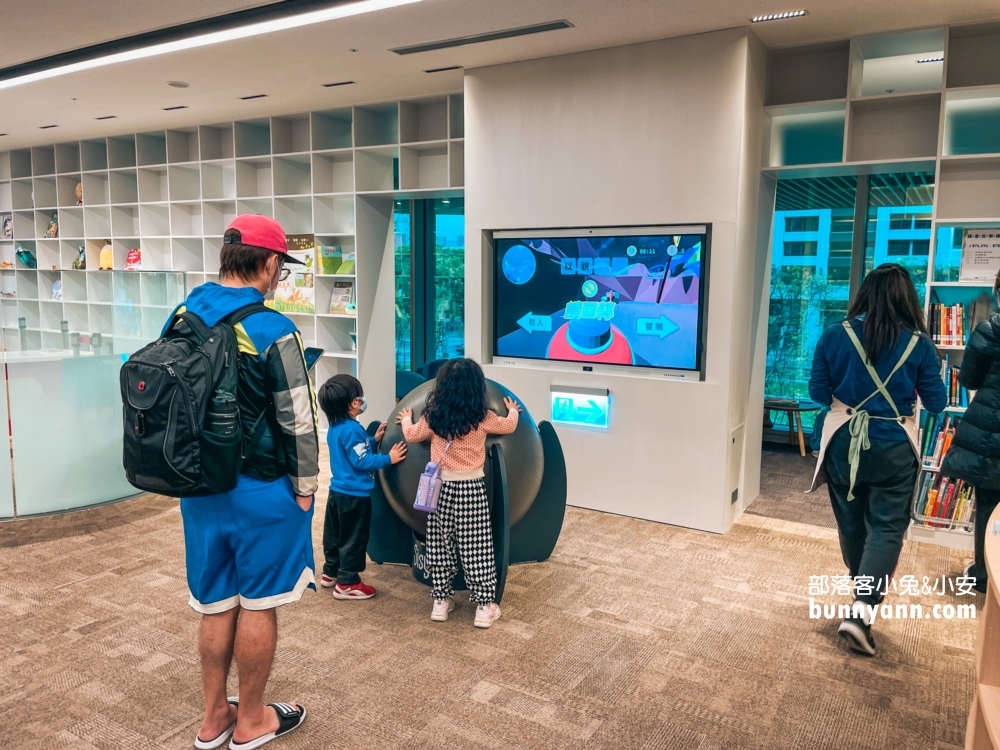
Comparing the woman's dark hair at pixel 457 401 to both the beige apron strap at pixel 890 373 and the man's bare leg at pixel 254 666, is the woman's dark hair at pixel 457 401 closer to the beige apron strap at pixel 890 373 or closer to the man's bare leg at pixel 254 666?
the man's bare leg at pixel 254 666

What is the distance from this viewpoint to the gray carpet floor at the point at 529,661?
7.79ft

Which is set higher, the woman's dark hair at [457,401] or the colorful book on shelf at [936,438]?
the woman's dark hair at [457,401]

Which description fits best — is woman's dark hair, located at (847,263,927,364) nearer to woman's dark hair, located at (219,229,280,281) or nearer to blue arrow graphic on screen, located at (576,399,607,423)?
blue arrow graphic on screen, located at (576,399,607,423)

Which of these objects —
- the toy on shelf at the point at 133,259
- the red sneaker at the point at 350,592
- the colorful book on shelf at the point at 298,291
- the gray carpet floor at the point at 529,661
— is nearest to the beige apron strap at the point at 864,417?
the gray carpet floor at the point at 529,661

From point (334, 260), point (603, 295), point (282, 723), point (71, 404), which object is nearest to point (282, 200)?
point (334, 260)

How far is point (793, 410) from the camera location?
6.18 m

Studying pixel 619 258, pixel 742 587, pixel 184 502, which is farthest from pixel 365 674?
pixel 619 258

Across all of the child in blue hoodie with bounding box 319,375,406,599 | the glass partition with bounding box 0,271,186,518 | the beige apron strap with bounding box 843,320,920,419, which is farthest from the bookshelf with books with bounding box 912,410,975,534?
the glass partition with bounding box 0,271,186,518

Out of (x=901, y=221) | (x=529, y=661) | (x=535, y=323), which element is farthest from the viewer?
(x=901, y=221)

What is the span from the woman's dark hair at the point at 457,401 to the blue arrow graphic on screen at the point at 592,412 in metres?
1.70

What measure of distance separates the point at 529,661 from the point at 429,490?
76 cm

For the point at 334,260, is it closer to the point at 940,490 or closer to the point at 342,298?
the point at 342,298

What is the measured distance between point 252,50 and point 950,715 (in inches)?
186

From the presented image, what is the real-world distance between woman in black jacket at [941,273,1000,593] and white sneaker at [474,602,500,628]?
6.87 feet
